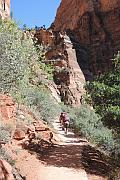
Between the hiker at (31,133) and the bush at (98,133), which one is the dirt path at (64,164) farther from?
the bush at (98,133)

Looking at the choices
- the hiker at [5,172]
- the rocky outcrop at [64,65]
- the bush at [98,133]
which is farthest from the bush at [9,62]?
the rocky outcrop at [64,65]

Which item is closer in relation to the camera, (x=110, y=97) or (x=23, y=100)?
(x=110, y=97)

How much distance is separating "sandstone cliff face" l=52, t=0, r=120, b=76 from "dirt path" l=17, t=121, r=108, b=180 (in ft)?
104

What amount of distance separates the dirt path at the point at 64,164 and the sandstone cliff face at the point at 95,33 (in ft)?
104

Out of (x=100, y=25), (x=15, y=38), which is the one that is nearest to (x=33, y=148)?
(x=15, y=38)

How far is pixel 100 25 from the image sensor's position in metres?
51.5

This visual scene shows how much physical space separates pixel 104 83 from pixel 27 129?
4024mm

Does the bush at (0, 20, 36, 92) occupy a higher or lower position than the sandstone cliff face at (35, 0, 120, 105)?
lower

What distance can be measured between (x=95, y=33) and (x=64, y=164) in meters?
38.8

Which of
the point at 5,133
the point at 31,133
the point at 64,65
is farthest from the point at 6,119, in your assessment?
the point at 64,65

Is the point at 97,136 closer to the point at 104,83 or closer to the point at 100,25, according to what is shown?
the point at 104,83

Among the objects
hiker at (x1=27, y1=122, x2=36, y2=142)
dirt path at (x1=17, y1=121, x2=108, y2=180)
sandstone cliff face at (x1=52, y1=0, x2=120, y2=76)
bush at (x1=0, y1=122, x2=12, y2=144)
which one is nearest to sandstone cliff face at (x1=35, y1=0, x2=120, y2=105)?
sandstone cliff face at (x1=52, y1=0, x2=120, y2=76)

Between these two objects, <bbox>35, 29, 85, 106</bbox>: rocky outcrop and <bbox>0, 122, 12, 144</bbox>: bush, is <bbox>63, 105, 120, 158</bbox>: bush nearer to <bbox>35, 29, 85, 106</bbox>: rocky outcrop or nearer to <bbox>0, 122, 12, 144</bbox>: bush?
<bbox>0, 122, 12, 144</bbox>: bush

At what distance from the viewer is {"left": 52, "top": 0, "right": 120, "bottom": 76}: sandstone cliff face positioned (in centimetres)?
4938
